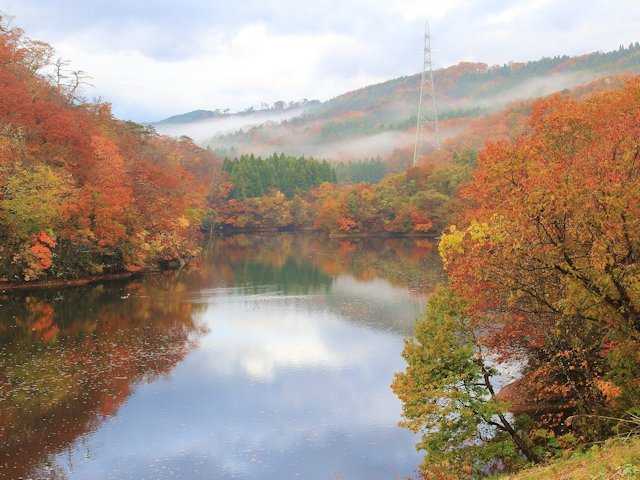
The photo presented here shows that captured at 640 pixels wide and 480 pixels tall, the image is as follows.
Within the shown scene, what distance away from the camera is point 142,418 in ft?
78.4

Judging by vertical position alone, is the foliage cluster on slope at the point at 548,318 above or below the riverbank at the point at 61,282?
above

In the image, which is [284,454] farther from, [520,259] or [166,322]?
[166,322]

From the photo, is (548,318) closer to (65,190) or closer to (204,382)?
(204,382)

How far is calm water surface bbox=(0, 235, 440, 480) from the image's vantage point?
20.3 m

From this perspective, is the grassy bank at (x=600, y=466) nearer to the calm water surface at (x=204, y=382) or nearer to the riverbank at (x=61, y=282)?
the calm water surface at (x=204, y=382)

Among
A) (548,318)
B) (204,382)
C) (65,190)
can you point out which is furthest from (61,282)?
(548,318)

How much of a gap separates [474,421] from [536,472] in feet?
11.9

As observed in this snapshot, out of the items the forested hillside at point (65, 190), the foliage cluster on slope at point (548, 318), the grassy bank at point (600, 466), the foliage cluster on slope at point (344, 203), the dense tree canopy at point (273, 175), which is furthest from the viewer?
the dense tree canopy at point (273, 175)

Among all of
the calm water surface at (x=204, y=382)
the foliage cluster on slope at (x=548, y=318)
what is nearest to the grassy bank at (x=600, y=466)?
the foliage cluster on slope at (x=548, y=318)

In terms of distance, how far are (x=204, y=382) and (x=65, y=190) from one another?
26.9 meters

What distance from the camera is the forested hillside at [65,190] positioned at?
4681 cm

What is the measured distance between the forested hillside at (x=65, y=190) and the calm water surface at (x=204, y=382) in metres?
3.98

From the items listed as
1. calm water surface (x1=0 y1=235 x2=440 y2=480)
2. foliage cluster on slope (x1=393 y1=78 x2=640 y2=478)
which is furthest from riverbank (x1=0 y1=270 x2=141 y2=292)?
foliage cluster on slope (x1=393 y1=78 x2=640 y2=478)

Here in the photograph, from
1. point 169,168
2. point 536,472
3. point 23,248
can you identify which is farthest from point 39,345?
point 169,168
